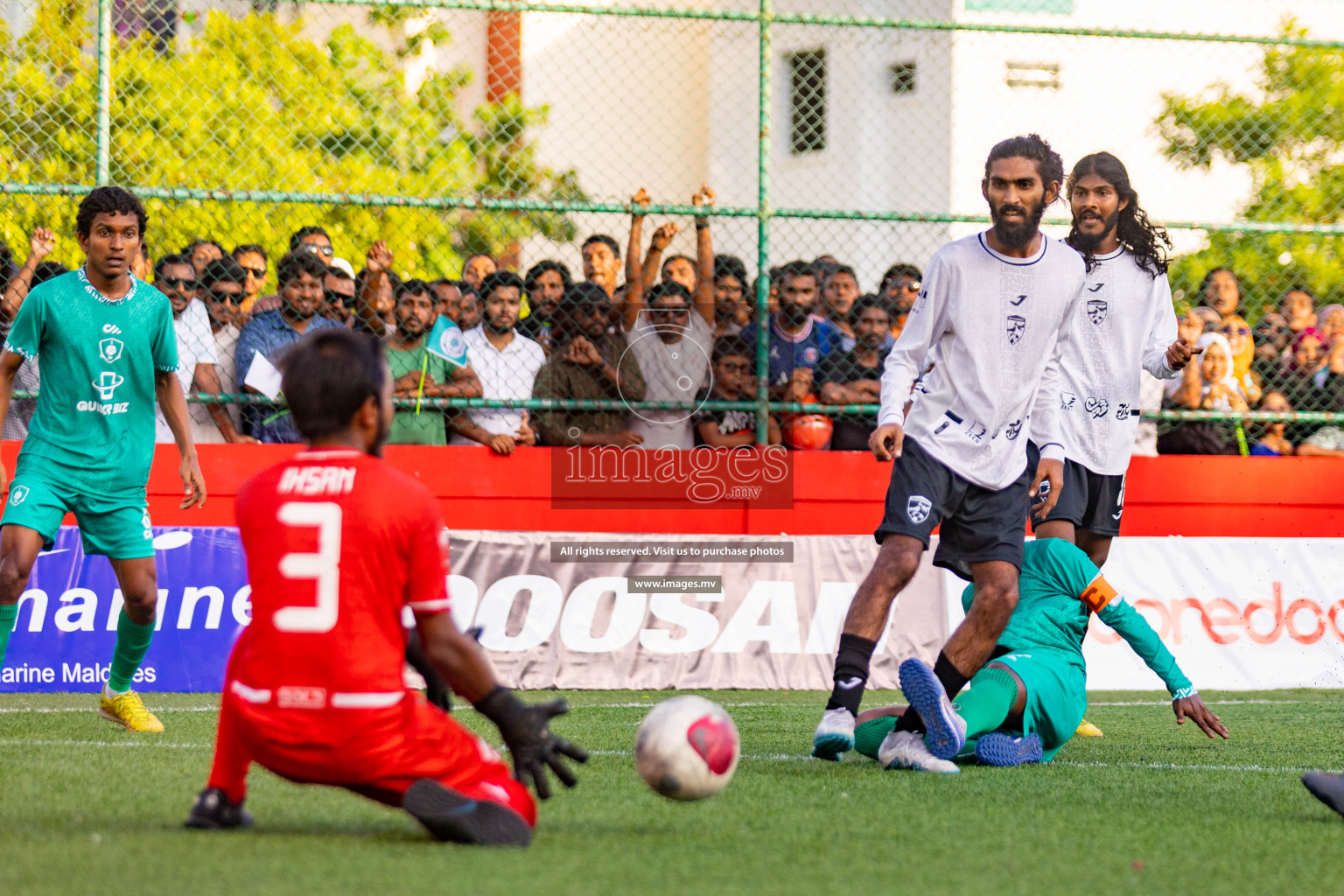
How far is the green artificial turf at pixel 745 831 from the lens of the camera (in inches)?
129

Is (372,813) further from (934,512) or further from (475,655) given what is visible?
Answer: (934,512)

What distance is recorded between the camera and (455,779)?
11.8ft

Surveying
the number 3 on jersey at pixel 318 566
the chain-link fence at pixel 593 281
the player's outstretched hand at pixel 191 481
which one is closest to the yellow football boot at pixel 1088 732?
the chain-link fence at pixel 593 281

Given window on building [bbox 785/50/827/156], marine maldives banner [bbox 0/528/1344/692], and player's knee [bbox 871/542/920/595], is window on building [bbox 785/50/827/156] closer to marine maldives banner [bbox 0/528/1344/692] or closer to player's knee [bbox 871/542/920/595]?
marine maldives banner [bbox 0/528/1344/692]

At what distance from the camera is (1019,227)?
5.57 metres

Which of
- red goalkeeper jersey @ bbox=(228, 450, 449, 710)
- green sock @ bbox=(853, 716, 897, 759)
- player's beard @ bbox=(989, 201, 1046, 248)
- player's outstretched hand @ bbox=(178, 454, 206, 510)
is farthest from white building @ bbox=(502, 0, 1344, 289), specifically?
red goalkeeper jersey @ bbox=(228, 450, 449, 710)

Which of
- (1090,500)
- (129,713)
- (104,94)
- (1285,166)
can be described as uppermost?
(1285,166)

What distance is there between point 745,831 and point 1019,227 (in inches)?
105

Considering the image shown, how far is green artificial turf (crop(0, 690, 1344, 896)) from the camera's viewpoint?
3.27m

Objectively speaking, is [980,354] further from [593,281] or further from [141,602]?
[593,281]

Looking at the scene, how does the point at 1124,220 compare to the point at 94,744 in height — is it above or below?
above

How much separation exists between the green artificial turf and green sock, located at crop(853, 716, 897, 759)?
14 centimetres

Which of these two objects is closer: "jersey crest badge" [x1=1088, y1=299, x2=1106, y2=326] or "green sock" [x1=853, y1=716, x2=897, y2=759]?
"green sock" [x1=853, y1=716, x2=897, y2=759]

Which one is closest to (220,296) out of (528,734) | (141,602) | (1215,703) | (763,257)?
(141,602)
